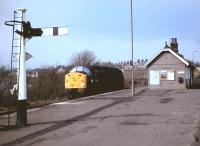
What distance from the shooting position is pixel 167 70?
4219cm

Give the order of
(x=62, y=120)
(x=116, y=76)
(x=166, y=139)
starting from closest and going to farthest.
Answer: (x=166, y=139), (x=62, y=120), (x=116, y=76)

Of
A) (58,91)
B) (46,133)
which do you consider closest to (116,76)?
(58,91)

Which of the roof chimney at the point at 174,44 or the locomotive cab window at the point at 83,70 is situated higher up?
the roof chimney at the point at 174,44

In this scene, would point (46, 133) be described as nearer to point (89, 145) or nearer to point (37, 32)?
point (89, 145)

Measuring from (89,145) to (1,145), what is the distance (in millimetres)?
2207

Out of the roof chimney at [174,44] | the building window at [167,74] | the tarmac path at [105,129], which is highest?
the roof chimney at [174,44]

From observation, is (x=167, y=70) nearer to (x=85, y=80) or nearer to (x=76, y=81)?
(x=85, y=80)

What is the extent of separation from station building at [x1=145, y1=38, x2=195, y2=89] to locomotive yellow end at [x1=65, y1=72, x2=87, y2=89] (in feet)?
39.5

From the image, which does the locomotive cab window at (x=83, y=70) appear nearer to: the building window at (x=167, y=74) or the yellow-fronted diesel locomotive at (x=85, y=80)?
the yellow-fronted diesel locomotive at (x=85, y=80)

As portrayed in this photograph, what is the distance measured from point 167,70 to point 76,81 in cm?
1312

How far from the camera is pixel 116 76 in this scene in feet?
142

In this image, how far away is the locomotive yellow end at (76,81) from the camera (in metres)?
32.2

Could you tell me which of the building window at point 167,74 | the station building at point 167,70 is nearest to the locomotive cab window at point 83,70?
the station building at point 167,70

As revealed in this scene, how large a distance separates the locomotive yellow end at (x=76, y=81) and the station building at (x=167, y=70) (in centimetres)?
1205
